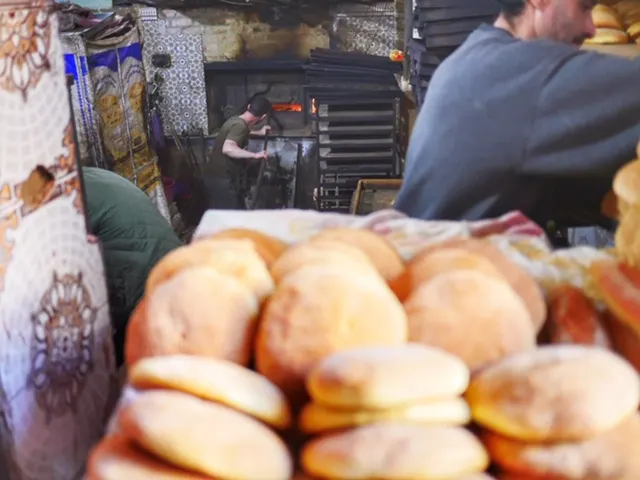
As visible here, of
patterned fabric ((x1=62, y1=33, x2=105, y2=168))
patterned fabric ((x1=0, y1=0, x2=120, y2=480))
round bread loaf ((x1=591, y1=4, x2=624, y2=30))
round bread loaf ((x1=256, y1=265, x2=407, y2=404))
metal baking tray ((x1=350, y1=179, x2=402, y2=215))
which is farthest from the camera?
patterned fabric ((x1=62, y1=33, x2=105, y2=168))

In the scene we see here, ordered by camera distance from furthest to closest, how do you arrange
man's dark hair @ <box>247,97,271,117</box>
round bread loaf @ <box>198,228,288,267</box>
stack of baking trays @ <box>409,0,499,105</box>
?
1. man's dark hair @ <box>247,97,271,117</box>
2. stack of baking trays @ <box>409,0,499,105</box>
3. round bread loaf @ <box>198,228,288,267</box>

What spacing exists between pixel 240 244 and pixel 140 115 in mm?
3963

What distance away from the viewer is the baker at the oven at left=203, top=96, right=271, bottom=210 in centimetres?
491

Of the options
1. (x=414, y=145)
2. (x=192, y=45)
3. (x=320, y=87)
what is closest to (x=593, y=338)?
(x=414, y=145)

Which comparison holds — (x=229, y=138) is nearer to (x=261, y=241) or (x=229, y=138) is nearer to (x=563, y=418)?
(x=261, y=241)

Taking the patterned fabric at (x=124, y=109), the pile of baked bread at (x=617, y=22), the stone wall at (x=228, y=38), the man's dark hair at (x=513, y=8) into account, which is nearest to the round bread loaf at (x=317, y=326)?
the man's dark hair at (x=513, y=8)

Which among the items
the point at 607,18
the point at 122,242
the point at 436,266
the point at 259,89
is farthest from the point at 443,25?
the point at 259,89

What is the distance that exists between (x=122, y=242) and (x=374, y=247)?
4.47 feet

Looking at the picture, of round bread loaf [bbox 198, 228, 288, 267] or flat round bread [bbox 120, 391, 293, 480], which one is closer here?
flat round bread [bbox 120, 391, 293, 480]

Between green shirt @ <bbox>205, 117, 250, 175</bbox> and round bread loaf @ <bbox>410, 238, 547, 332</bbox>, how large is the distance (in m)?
4.20

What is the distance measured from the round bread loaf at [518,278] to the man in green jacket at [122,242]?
1.33 meters

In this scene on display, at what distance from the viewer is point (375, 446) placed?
0.49 metres

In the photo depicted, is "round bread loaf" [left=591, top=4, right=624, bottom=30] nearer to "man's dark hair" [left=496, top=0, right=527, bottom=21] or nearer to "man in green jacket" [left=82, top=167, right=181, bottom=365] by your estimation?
"man's dark hair" [left=496, top=0, right=527, bottom=21]

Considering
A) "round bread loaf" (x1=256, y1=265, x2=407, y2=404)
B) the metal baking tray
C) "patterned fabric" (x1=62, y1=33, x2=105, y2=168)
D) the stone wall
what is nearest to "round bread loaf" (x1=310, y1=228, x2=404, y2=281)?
"round bread loaf" (x1=256, y1=265, x2=407, y2=404)
